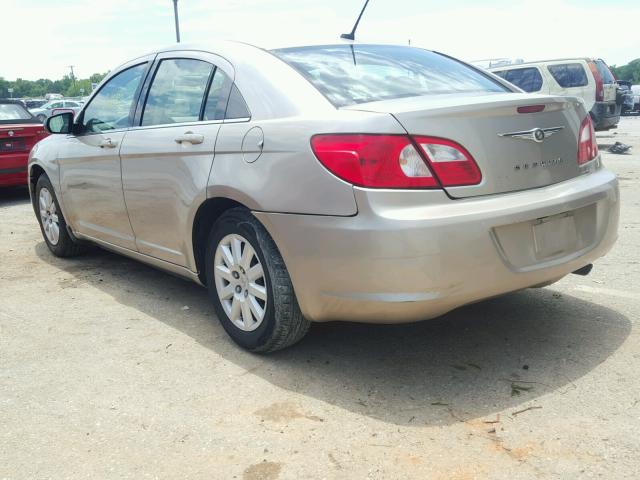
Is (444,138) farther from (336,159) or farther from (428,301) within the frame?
(428,301)

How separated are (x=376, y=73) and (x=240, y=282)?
1.23m

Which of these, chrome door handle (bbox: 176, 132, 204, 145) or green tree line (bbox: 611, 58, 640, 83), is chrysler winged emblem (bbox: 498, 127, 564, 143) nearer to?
chrome door handle (bbox: 176, 132, 204, 145)

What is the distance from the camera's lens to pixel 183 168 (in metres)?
3.74

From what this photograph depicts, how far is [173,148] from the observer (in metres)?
3.83

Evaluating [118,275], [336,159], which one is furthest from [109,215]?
[336,159]

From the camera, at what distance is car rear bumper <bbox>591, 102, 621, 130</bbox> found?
45.0ft

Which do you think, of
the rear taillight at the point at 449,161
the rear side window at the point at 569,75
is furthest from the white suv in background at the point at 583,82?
the rear taillight at the point at 449,161

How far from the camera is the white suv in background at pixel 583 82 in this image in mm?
13719

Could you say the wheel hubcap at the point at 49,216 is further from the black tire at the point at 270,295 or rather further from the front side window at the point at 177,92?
the black tire at the point at 270,295

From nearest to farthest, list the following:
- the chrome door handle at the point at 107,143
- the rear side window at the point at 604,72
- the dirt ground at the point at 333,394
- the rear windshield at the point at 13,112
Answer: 1. the dirt ground at the point at 333,394
2. the chrome door handle at the point at 107,143
3. the rear windshield at the point at 13,112
4. the rear side window at the point at 604,72

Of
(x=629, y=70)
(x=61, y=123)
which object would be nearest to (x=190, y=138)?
(x=61, y=123)

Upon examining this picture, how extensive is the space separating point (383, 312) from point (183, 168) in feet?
4.86

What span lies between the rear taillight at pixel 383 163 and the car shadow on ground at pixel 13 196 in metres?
8.08

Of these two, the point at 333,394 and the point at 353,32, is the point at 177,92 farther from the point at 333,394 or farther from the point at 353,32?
the point at 333,394
